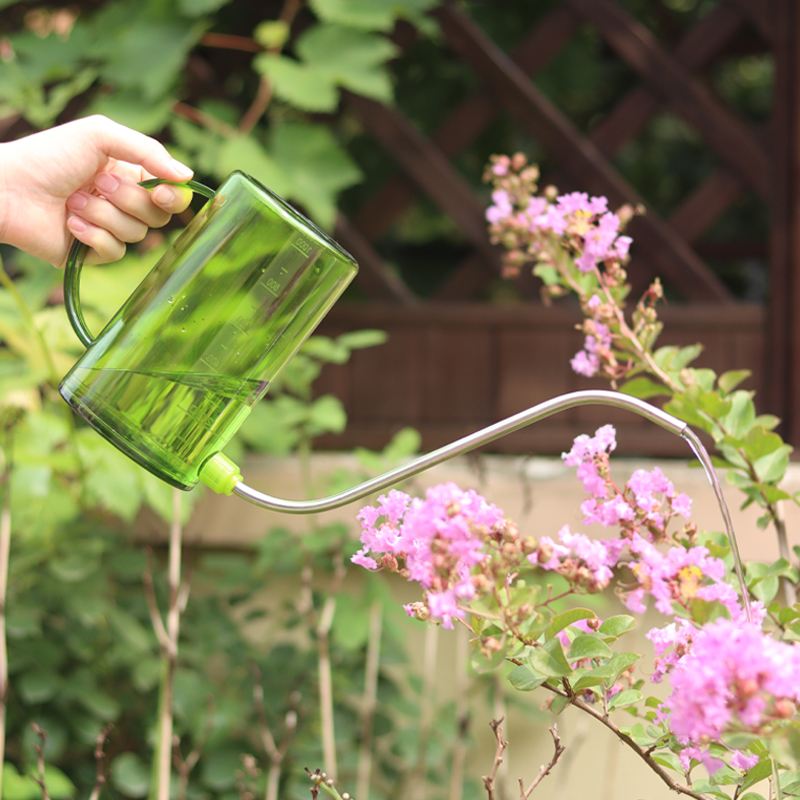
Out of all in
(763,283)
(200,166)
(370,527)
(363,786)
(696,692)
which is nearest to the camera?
(696,692)

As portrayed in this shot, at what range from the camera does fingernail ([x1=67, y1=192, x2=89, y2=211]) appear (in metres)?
0.63

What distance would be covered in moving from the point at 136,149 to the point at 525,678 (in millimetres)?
481

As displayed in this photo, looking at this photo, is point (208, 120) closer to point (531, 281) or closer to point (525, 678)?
point (531, 281)

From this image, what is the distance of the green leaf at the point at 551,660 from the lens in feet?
1.36

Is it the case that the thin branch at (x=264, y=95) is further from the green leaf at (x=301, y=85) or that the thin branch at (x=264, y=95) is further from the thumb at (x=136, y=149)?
the thumb at (x=136, y=149)

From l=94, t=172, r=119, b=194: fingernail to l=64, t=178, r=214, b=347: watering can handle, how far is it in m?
0.04

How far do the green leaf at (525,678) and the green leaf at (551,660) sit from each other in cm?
1

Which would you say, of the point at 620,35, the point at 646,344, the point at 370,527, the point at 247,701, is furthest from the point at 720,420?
the point at 620,35

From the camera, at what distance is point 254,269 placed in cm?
53

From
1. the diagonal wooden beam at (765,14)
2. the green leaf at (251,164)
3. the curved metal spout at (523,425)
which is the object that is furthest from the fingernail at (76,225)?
the diagonal wooden beam at (765,14)

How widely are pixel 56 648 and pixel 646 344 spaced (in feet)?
3.37

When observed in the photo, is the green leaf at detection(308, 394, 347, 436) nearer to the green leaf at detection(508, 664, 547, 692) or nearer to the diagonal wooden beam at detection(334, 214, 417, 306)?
the diagonal wooden beam at detection(334, 214, 417, 306)

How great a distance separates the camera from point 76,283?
0.60 metres

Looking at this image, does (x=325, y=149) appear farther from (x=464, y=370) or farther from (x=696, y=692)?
(x=696, y=692)
